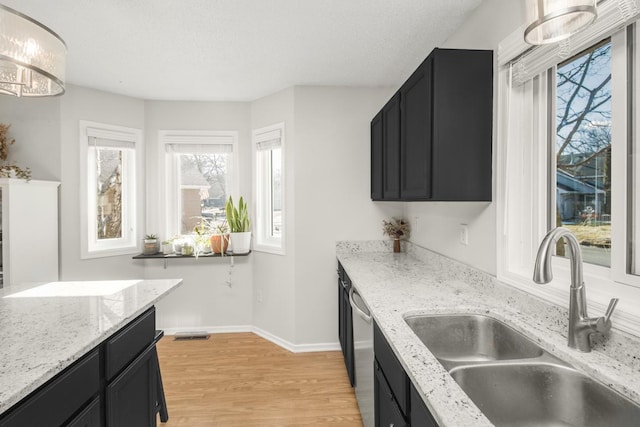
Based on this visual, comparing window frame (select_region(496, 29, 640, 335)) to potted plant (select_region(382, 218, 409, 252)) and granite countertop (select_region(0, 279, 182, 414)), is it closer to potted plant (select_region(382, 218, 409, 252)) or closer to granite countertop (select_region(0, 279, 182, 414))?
potted plant (select_region(382, 218, 409, 252))

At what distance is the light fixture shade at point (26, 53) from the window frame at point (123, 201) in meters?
1.81

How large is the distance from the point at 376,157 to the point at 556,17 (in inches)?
77.1

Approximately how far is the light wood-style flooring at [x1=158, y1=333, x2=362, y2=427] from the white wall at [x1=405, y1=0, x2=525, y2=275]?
49.3 inches

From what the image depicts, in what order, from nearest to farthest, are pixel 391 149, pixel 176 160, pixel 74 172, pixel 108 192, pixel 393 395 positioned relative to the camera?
pixel 393 395
pixel 391 149
pixel 74 172
pixel 108 192
pixel 176 160

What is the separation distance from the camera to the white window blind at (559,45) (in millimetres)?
978

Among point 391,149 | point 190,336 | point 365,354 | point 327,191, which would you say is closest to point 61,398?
point 365,354

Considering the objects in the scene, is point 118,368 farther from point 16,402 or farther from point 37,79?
point 37,79

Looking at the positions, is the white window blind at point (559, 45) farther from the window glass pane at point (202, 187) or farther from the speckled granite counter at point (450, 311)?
the window glass pane at point (202, 187)

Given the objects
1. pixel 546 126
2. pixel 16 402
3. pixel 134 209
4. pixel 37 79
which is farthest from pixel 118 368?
pixel 134 209

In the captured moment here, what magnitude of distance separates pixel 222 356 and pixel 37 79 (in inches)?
94.2

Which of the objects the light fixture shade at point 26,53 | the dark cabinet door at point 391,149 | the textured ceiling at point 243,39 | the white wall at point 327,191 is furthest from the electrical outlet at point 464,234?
the light fixture shade at point 26,53

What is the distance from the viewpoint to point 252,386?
2.38 m

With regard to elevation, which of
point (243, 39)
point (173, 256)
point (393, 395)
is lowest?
point (393, 395)

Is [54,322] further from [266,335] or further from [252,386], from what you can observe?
[266,335]
